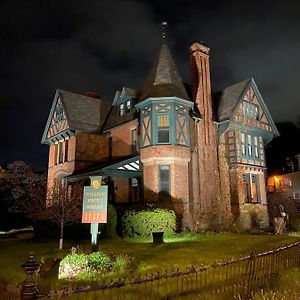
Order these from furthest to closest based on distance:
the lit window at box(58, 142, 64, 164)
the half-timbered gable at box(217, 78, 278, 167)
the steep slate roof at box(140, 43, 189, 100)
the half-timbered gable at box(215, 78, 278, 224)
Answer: the lit window at box(58, 142, 64, 164) → the half-timbered gable at box(217, 78, 278, 167) → the half-timbered gable at box(215, 78, 278, 224) → the steep slate roof at box(140, 43, 189, 100)

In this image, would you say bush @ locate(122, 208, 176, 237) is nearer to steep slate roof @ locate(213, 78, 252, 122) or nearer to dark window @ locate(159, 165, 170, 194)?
dark window @ locate(159, 165, 170, 194)

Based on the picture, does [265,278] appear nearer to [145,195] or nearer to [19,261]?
[19,261]

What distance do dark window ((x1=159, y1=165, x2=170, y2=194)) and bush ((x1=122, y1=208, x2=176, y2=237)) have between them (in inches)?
103

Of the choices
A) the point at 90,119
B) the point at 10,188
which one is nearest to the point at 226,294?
the point at 90,119

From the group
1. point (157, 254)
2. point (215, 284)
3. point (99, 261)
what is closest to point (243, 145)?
point (157, 254)

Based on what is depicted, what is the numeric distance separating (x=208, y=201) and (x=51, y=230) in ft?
39.0

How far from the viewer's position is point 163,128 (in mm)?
24344

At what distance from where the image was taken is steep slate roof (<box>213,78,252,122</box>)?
28567 millimetres

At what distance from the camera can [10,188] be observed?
35125mm

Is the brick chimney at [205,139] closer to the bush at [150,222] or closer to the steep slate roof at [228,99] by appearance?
the steep slate roof at [228,99]

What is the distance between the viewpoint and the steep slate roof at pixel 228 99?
93.7ft

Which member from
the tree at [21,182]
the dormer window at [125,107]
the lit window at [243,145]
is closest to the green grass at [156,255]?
the lit window at [243,145]

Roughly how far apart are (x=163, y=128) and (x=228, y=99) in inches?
352

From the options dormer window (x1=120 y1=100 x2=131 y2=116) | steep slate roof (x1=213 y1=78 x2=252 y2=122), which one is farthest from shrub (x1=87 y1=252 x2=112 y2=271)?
dormer window (x1=120 y1=100 x2=131 y2=116)
